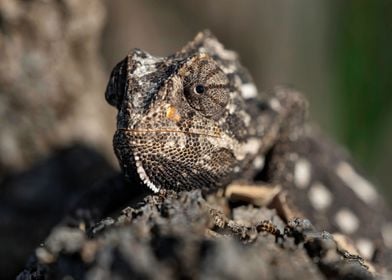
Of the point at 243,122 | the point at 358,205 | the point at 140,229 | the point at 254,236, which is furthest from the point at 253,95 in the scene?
the point at 140,229

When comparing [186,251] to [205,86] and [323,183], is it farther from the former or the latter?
[323,183]

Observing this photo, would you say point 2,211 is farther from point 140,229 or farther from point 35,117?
point 140,229

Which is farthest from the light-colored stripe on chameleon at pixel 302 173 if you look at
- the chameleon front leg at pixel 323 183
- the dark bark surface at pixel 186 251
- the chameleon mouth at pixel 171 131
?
the dark bark surface at pixel 186 251

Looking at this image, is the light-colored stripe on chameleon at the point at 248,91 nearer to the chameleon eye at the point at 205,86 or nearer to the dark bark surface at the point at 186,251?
the chameleon eye at the point at 205,86

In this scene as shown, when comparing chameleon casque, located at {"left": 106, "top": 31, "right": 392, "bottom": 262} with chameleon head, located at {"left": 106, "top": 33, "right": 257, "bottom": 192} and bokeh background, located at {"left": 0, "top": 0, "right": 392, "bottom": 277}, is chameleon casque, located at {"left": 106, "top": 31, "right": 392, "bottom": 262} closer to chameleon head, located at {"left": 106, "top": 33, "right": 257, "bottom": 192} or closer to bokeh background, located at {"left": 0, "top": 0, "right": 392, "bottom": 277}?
chameleon head, located at {"left": 106, "top": 33, "right": 257, "bottom": 192}

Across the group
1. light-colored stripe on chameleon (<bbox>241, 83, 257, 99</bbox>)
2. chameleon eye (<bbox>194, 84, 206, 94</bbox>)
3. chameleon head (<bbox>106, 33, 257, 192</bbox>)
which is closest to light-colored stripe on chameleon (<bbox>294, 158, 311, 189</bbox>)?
light-colored stripe on chameleon (<bbox>241, 83, 257, 99</bbox>)
